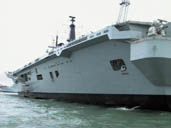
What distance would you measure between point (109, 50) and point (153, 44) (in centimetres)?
269

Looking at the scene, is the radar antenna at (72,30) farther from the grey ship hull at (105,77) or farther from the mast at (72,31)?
the grey ship hull at (105,77)

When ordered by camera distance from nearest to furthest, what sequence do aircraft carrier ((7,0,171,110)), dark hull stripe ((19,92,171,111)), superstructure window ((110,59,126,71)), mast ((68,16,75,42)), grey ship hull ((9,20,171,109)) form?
aircraft carrier ((7,0,171,110)), dark hull stripe ((19,92,171,111)), grey ship hull ((9,20,171,109)), superstructure window ((110,59,126,71)), mast ((68,16,75,42))

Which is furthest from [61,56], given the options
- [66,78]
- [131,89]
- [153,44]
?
[153,44]

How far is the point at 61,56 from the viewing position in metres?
14.2

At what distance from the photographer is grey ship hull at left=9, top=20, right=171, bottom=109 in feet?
32.6

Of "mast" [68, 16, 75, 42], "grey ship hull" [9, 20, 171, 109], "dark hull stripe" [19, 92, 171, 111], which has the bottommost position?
"dark hull stripe" [19, 92, 171, 111]

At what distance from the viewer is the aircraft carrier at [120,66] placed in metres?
8.99

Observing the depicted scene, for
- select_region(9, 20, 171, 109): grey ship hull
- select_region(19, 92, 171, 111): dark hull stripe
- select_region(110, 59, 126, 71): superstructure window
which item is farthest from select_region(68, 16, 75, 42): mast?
select_region(110, 59, 126, 71): superstructure window

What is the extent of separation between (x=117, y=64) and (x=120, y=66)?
0.23 meters

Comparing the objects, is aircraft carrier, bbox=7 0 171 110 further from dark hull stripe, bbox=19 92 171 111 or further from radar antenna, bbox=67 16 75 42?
radar antenna, bbox=67 16 75 42

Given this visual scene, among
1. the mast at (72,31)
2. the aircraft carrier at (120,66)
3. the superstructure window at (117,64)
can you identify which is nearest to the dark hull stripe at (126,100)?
the aircraft carrier at (120,66)

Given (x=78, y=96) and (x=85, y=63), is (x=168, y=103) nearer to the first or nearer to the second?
(x=85, y=63)

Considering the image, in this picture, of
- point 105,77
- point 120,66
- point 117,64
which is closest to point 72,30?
point 105,77

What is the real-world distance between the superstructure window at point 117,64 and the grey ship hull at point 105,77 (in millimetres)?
74
